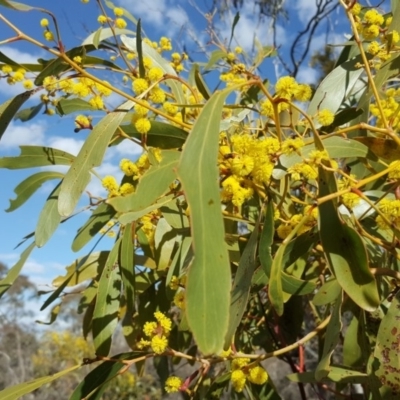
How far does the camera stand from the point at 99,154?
89cm

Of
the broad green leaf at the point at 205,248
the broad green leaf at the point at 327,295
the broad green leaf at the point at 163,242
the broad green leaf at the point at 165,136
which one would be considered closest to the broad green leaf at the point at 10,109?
the broad green leaf at the point at 165,136

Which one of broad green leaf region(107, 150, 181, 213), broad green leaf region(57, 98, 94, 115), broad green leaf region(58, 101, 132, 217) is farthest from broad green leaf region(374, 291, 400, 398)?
broad green leaf region(57, 98, 94, 115)

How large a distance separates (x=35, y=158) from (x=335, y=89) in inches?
27.3

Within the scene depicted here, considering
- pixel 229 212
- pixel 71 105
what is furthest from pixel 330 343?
pixel 71 105

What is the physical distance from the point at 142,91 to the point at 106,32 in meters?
0.58

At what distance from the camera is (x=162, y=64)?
1270 millimetres

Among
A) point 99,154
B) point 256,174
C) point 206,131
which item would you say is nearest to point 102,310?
point 99,154

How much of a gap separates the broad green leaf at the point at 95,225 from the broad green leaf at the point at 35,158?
151mm

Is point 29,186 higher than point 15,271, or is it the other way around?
point 29,186

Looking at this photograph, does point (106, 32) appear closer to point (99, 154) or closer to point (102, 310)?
point (99, 154)

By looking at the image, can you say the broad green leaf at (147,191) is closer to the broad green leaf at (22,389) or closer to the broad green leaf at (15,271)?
the broad green leaf at (22,389)

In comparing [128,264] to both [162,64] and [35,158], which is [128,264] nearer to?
[35,158]

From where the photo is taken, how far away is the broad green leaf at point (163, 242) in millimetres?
1127

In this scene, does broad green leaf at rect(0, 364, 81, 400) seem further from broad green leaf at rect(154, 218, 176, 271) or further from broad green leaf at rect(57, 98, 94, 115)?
broad green leaf at rect(57, 98, 94, 115)
